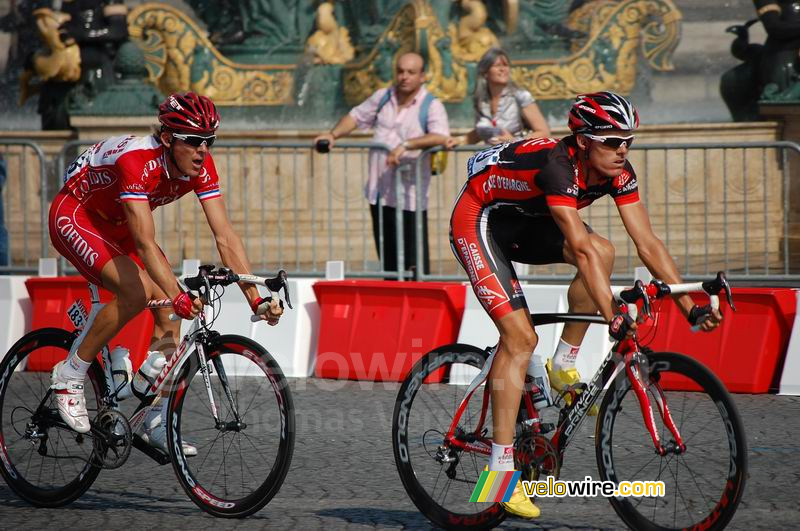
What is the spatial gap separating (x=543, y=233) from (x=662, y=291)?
0.94m

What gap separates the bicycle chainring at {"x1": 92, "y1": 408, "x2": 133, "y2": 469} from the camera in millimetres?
6352

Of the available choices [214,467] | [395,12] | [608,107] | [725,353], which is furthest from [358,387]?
[395,12]

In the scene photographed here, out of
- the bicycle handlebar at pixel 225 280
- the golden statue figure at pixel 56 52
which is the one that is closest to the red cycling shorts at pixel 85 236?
the bicycle handlebar at pixel 225 280

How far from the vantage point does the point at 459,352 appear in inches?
235

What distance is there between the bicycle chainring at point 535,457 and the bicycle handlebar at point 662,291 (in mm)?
712

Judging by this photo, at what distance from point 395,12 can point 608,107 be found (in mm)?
13480

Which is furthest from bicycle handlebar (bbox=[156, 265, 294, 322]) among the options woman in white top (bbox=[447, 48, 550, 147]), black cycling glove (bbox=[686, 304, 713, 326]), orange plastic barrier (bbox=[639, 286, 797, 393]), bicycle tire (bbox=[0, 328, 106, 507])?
woman in white top (bbox=[447, 48, 550, 147])

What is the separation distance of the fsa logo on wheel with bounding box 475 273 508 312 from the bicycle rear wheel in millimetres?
653

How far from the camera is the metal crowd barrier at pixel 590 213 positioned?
10672 mm

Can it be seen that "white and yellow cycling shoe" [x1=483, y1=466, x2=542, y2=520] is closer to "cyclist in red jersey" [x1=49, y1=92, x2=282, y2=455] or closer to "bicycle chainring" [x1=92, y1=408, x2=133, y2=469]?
"cyclist in red jersey" [x1=49, y1=92, x2=282, y2=455]

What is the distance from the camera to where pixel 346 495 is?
258 inches

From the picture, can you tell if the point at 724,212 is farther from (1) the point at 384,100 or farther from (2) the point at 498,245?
(2) the point at 498,245

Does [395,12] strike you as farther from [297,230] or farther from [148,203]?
[148,203]

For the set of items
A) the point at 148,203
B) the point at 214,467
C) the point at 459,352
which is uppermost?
the point at 148,203
